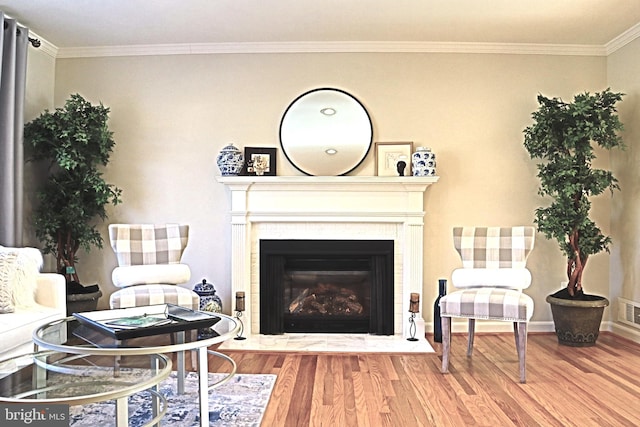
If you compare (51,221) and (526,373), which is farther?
(51,221)

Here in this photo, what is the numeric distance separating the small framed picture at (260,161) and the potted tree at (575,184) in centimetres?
207

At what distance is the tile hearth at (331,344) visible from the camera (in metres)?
4.01

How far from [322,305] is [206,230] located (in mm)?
1176

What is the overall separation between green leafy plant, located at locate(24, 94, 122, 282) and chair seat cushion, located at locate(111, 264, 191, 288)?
723mm

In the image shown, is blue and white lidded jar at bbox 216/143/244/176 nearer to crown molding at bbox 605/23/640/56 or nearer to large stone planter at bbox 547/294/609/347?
large stone planter at bbox 547/294/609/347

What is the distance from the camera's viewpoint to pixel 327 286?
183 inches

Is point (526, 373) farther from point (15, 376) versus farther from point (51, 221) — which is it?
point (51, 221)

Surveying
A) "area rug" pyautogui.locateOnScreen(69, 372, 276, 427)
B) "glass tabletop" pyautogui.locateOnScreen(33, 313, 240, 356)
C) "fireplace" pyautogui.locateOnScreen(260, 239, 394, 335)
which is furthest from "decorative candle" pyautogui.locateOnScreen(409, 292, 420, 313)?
"glass tabletop" pyautogui.locateOnScreen(33, 313, 240, 356)

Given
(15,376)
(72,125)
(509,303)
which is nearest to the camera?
(15,376)

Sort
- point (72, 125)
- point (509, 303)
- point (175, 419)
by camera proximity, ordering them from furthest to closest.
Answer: point (72, 125) < point (509, 303) < point (175, 419)

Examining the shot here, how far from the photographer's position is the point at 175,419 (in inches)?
104

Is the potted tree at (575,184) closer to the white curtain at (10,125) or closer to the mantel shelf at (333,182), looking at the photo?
the mantel shelf at (333,182)

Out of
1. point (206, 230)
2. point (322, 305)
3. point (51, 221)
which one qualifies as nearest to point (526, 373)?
point (322, 305)

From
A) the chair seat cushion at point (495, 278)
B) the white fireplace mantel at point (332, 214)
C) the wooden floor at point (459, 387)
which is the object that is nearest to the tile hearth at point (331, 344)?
the wooden floor at point (459, 387)
